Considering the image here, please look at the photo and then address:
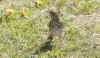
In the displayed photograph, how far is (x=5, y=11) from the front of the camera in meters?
7.55

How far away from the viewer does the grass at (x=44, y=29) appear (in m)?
6.34

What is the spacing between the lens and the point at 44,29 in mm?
7121

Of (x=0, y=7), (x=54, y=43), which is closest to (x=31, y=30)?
(x=54, y=43)

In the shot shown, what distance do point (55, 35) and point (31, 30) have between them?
0.81 meters

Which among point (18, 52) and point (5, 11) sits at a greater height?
point (5, 11)

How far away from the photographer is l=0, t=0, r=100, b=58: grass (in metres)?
6.34

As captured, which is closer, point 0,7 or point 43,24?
point 43,24

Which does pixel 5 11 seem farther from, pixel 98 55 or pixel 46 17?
pixel 98 55

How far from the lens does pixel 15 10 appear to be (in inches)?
305

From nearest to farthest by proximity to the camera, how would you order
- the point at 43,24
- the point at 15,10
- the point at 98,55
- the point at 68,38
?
the point at 98,55, the point at 68,38, the point at 43,24, the point at 15,10

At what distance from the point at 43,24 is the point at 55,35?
0.99 meters

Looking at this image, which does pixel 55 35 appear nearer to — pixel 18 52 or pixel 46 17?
pixel 18 52

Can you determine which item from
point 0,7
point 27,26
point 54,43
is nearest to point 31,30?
point 27,26

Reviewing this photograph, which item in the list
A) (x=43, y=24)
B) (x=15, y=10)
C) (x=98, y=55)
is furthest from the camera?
(x=15, y=10)
